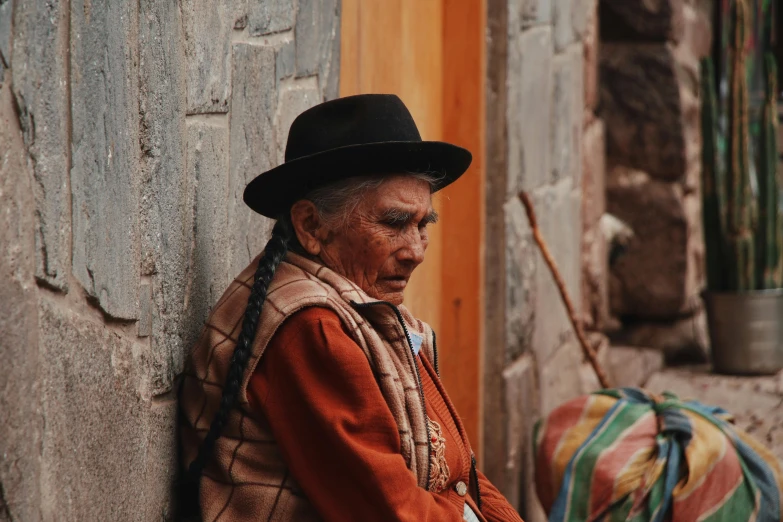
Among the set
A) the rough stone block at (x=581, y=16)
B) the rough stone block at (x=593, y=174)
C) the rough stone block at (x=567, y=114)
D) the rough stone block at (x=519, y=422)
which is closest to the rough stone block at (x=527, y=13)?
the rough stone block at (x=567, y=114)

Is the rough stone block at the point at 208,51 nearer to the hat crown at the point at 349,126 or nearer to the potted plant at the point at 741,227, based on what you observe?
the hat crown at the point at 349,126

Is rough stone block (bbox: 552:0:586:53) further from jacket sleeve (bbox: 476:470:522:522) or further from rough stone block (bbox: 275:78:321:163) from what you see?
jacket sleeve (bbox: 476:470:522:522)

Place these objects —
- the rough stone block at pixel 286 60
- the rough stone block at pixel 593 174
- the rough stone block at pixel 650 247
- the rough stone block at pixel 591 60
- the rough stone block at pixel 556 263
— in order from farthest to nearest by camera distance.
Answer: the rough stone block at pixel 650 247 < the rough stone block at pixel 593 174 < the rough stone block at pixel 591 60 < the rough stone block at pixel 556 263 < the rough stone block at pixel 286 60

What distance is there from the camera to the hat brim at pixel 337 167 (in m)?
1.92

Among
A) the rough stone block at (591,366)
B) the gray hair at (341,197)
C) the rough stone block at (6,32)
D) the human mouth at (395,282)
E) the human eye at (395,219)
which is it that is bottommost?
the rough stone block at (591,366)

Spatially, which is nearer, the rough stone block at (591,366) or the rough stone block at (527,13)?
the rough stone block at (527,13)

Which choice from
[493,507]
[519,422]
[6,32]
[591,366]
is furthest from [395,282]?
[591,366]

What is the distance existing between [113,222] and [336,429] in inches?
18.5

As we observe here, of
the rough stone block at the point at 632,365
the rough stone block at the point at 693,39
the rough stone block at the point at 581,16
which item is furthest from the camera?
the rough stone block at the point at 693,39

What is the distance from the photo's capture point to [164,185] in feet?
6.05

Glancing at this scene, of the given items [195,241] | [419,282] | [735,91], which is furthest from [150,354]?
[735,91]

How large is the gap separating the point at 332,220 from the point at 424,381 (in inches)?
14.3

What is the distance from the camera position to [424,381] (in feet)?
6.88

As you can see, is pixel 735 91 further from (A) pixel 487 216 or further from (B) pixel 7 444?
(B) pixel 7 444
